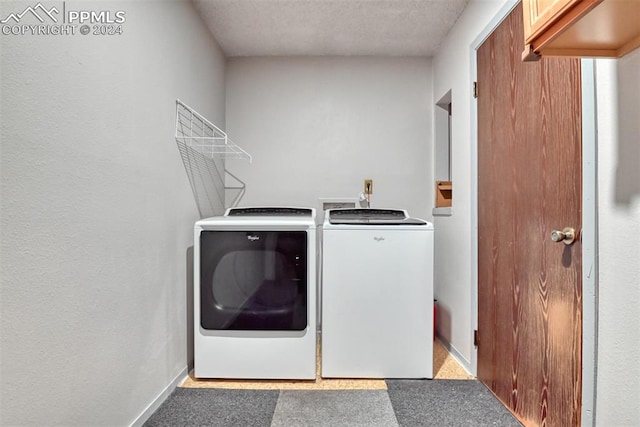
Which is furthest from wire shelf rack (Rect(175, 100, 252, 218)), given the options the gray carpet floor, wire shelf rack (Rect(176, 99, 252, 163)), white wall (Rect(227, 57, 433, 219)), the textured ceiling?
the gray carpet floor

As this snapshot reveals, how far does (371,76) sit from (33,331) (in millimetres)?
2687

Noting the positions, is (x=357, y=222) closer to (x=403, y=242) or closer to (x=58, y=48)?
(x=403, y=242)

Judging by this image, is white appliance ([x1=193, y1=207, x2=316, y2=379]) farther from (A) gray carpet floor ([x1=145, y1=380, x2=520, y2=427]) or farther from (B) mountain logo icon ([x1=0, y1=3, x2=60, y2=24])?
(B) mountain logo icon ([x1=0, y1=3, x2=60, y2=24])

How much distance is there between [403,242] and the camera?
1.92 m

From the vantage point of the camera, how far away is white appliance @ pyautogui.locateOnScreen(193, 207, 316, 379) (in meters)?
1.91

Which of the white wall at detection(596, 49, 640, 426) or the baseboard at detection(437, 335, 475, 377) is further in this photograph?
the baseboard at detection(437, 335, 475, 377)

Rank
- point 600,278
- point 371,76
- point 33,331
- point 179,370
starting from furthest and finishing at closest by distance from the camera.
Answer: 1. point 371,76
2. point 179,370
3. point 600,278
4. point 33,331

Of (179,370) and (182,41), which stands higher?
(182,41)

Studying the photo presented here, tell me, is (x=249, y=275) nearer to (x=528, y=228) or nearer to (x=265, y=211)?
(x=265, y=211)

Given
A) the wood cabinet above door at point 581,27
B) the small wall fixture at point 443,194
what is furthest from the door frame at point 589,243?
the small wall fixture at point 443,194

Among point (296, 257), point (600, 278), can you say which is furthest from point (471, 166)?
point (296, 257)

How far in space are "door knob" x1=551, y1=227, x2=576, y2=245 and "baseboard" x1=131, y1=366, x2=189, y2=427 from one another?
1879 millimetres

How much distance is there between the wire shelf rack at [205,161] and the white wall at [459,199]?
1.49 meters

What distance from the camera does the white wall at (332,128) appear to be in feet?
9.16
